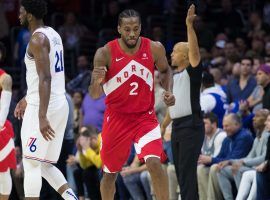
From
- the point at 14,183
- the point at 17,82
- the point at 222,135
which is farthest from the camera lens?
the point at 17,82

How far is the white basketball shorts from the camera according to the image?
888 centimetres

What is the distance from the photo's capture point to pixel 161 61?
A: 8961 mm

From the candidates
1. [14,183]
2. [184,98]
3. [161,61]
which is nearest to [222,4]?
[14,183]

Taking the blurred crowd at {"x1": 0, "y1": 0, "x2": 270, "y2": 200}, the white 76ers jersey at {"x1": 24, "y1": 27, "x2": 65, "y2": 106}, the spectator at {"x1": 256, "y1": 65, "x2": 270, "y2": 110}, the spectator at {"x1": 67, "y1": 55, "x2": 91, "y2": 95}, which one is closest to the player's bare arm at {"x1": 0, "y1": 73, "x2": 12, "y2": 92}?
the blurred crowd at {"x1": 0, "y1": 0, "x2": 270, "y2": 200}

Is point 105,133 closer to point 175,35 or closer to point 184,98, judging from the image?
point 184,98

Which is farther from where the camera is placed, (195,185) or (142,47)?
(195,185)

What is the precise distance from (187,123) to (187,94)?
0.33m

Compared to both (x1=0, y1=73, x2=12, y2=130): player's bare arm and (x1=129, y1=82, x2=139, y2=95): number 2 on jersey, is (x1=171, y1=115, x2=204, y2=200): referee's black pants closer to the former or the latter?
(x1=129, y1=82, x2=139, y2=95): number 2 on jersey

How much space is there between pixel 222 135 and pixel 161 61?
3.27 metres

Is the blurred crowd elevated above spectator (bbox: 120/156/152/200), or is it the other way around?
the blurred crowd

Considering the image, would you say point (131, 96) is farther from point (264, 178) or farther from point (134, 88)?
point (264, 178)

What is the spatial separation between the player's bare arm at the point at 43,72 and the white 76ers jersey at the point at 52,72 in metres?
0.08

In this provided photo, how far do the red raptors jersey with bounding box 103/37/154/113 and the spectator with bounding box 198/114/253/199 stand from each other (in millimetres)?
2993

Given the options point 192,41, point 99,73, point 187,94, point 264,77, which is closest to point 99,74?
point 99,73
